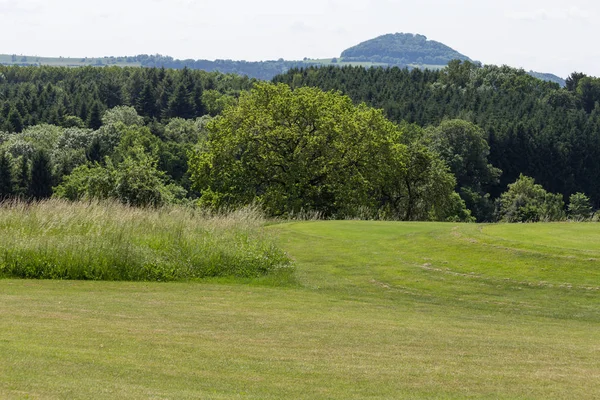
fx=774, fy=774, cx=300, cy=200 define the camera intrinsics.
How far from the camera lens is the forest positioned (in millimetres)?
52344

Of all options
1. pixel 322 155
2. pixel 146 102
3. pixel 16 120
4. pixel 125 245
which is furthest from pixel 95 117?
pixel 125 245

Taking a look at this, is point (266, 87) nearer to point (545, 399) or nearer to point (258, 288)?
point (258, 288)

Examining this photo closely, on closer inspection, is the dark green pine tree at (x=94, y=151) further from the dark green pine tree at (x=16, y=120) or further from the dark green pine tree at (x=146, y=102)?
the dark green pine tree at (x=146, y=102)

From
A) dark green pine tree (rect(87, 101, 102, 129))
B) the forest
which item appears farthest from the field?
dark green pine tree (rect(87, 101, 102, 129))

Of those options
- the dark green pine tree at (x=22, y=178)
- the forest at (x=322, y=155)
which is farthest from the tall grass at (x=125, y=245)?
the dark green pine tree at (x=22, y=178)

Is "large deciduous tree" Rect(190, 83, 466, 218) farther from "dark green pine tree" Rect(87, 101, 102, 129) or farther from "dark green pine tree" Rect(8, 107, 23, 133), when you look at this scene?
"dark green pine tree" Rect(8, 107, 23, 133)

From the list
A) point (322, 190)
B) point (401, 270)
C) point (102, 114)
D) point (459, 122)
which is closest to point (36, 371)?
point (401, 270)

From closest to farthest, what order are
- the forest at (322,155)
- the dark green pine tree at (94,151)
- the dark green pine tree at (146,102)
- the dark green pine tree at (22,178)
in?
the forest at (322,155)
the dark green pine tree at (22,178)
the dark green pine tree at (94,151)
the dark green pine tree at (146,102)

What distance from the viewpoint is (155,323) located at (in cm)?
1445

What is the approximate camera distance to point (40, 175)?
11406cm

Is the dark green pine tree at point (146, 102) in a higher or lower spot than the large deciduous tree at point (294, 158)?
lower

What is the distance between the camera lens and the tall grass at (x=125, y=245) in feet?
76.0

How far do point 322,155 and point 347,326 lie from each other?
38.1m

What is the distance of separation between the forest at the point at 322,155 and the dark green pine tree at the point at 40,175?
0.16 metres
